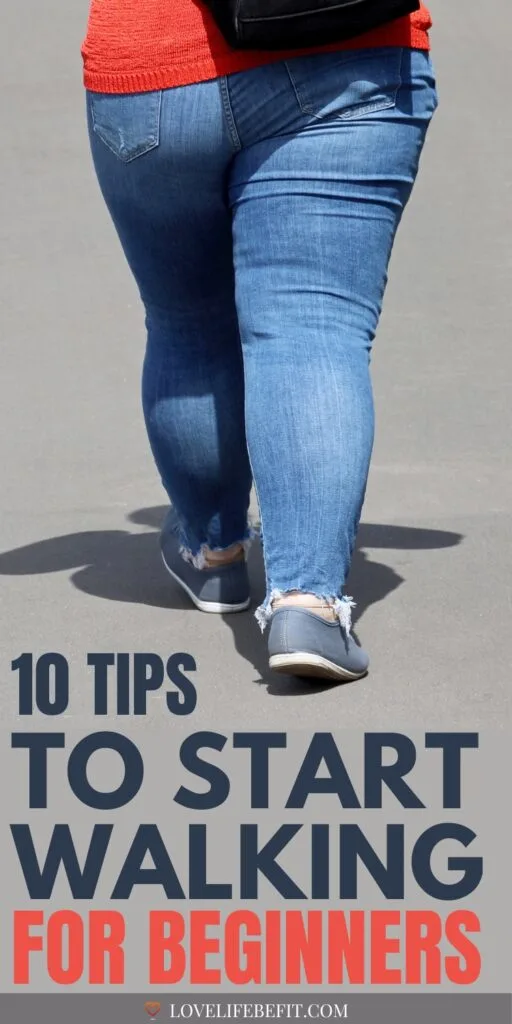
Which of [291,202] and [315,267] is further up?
[291,202]

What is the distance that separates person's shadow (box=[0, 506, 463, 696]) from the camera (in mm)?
3316

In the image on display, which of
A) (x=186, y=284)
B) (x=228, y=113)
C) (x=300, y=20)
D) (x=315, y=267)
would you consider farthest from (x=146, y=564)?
(x=300, y=20)

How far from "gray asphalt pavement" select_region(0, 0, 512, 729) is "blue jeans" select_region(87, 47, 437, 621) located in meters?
0.29

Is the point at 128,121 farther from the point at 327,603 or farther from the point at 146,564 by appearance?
the point at 146,564

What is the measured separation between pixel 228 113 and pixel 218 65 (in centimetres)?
8

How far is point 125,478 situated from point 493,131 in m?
3.50

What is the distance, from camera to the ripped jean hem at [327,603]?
2762 mm

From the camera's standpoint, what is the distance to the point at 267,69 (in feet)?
8.74

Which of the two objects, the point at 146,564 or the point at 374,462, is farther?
the point at 374,462

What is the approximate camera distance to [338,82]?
8.75ft

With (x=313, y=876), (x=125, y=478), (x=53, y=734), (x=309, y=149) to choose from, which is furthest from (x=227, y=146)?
(x=125, y=478)
